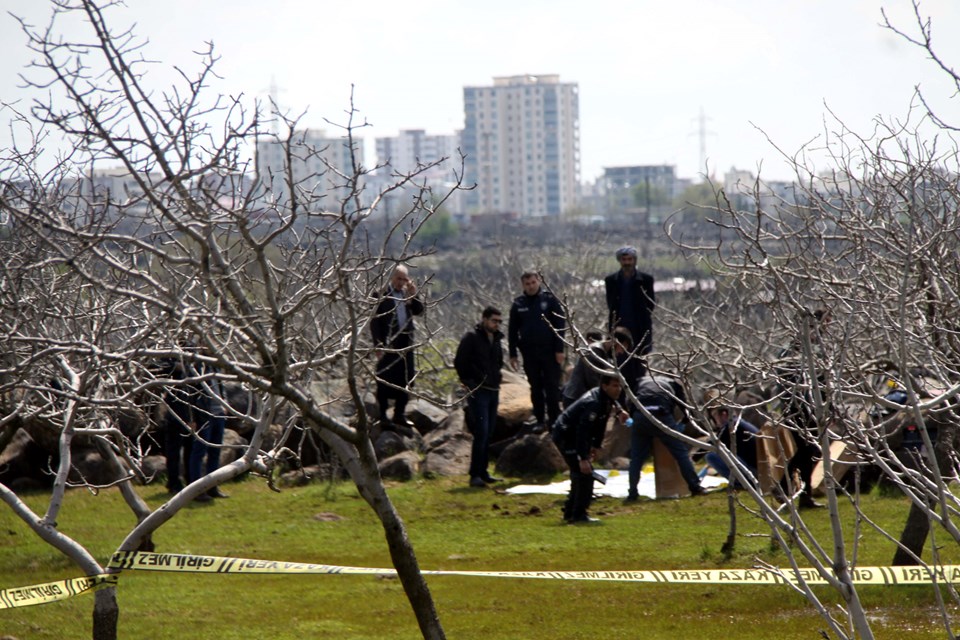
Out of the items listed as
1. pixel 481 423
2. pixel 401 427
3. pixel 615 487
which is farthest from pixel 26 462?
pixel 615 487

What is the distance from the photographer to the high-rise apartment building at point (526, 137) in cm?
19125

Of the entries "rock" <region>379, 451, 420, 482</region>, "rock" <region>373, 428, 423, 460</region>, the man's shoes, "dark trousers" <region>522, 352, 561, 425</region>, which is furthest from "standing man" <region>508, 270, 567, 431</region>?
the man's shoes

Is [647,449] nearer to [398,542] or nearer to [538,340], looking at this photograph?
[538,340]

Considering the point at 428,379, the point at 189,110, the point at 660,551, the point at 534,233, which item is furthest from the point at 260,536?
the point at 534,233

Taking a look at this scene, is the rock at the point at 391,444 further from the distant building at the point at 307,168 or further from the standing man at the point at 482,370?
the distant building at the point at 307,168

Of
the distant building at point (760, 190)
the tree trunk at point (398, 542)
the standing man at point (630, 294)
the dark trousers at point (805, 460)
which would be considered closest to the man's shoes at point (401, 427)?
the standing man at point (630, 294)

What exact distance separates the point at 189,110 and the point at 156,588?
5.68 m

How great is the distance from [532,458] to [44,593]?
23.9 feet

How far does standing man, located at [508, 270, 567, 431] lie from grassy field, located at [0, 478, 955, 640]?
1.61 meters

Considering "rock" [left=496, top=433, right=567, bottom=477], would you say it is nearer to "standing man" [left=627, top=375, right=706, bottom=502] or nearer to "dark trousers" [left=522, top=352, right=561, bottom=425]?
"dark trousers" [left=522, top=352, right=561, bottom=425]

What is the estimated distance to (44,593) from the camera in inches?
364

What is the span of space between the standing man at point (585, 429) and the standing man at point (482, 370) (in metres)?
2.25

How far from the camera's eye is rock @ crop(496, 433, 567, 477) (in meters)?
15.4

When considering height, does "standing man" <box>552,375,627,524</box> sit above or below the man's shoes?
above
